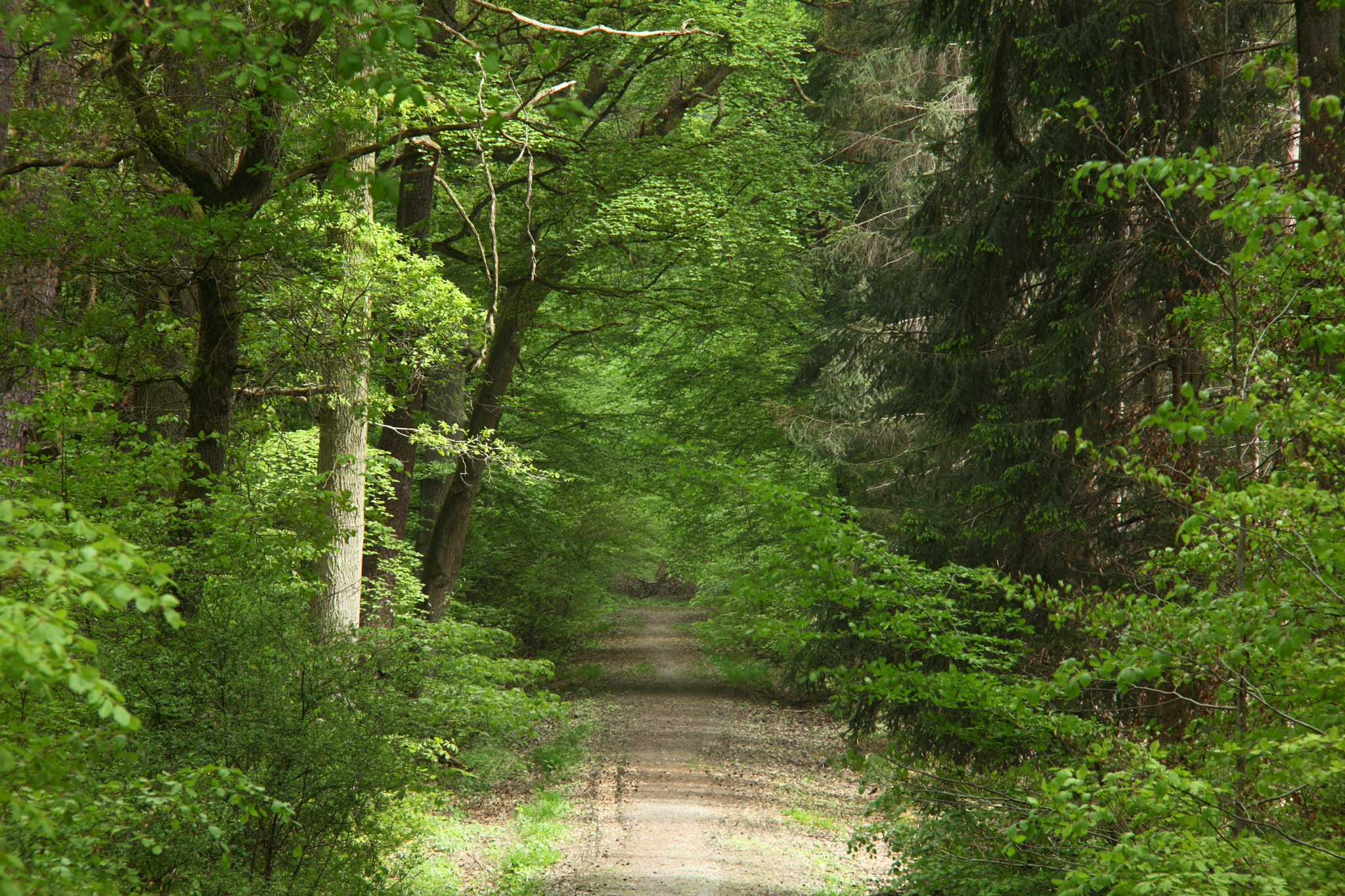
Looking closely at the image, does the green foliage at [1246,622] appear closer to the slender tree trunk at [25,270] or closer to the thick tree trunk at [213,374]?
the thick tree trunk at [213,374]

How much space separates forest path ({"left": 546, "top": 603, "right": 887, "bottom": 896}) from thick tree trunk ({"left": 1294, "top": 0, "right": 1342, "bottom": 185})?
684 cm

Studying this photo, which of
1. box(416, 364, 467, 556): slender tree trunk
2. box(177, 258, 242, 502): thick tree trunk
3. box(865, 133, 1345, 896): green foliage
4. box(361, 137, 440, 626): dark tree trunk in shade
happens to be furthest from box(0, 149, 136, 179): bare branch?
box(865, 133, 1345, 896): green foliage

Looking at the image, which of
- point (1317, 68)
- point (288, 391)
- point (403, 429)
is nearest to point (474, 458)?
point (403, 429)

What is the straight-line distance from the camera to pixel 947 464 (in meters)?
9.69

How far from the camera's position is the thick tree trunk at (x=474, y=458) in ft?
40.8

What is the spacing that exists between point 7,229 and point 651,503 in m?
18.2

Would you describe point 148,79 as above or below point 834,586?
above

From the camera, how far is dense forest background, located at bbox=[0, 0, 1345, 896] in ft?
10.4

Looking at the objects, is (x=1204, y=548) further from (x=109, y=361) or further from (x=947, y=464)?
(x=109, y=361)

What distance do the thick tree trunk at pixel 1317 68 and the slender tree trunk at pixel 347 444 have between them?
255 inches

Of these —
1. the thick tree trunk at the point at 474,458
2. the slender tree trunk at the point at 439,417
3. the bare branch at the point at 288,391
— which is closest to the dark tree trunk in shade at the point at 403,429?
the slender tree trunk at the point at 439,417

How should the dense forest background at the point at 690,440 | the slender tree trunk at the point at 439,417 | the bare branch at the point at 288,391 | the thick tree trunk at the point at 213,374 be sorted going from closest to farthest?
the dense forest background at the point at 690,440, the thick tree trunk at the point at 213,374, the bare branch at the point at 288,391, the slender tree trunk at the point at 439,417

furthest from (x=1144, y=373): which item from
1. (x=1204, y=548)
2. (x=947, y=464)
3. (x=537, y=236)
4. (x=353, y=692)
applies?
(x=537, y=236)

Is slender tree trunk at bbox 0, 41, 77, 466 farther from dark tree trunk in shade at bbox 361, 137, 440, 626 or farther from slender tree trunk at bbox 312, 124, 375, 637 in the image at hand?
dark tree trunk in shade at bbox 361, 137, 440, 626
